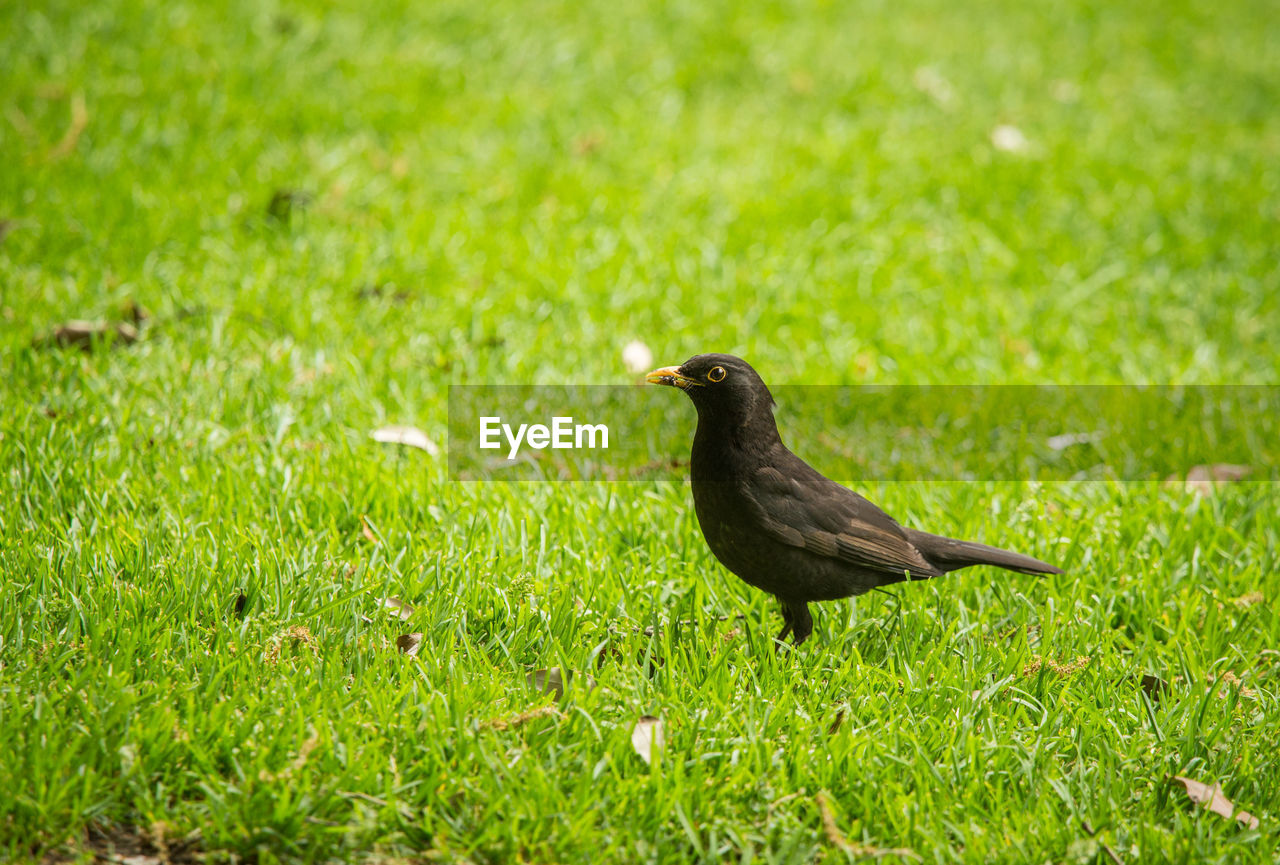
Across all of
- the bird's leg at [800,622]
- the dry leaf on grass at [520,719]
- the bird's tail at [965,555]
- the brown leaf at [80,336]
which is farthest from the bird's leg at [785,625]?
the brown leaf at [80,336]

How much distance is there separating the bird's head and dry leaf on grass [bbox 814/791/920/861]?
1056 millimetres

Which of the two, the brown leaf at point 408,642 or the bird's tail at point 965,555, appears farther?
the bird's tail at point 965,555

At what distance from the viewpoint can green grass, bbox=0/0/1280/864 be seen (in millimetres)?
2391

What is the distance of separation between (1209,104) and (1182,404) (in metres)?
5.48

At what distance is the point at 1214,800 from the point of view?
8.32 feet

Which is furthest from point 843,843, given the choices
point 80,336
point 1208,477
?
point 80,336

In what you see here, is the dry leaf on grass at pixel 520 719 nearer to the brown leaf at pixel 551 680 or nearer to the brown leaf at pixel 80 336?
the brown leaf at pixel 551 680

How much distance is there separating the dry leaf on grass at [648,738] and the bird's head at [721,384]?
87 centimetres

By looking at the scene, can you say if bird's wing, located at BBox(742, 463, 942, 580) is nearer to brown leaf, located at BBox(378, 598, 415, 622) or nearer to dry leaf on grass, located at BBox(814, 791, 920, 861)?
dry leaf on grass, located at BBox(814, 791, 920, 861)

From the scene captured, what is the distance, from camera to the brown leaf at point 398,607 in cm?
296

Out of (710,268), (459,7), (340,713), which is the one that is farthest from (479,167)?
(340,713)

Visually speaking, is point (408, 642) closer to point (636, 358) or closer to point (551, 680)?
point (551, 680)

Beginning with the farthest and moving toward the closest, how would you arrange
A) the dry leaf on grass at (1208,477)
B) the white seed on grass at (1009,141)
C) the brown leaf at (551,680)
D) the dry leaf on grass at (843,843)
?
the white seed on grass at (1009,141) < the dry leaf on grass at (1208,477) < the brown leaf at (551,680) < the dry leaf on grass at (843,843)

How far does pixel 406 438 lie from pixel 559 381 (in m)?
0.87
